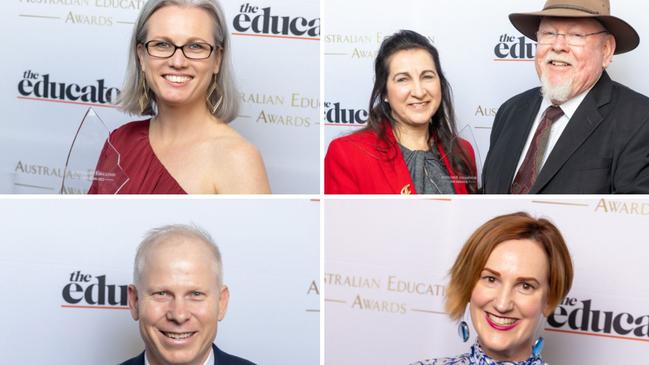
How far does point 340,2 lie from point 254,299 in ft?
3.00

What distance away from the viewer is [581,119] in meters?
2.74

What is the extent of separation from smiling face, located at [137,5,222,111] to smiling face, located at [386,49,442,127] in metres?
0.48

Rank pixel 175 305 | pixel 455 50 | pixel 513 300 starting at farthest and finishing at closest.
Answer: pixel 455 50, pixel 175 305, pixel 513 300

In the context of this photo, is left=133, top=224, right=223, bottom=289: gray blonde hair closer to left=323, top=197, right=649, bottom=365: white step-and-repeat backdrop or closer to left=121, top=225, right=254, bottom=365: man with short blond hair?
left=121, top=225, right=254, bottom=365: man with short blond hair

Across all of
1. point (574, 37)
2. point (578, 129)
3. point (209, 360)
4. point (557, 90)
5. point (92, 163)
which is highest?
point (574, 37)

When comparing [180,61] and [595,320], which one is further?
[595,320]

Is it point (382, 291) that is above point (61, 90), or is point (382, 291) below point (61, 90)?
below

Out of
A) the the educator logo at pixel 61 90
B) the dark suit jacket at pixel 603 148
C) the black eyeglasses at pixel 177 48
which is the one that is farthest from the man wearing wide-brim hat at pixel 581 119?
the the educator logo at pixel 61 90

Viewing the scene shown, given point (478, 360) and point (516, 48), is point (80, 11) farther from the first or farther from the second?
point (478, 360)

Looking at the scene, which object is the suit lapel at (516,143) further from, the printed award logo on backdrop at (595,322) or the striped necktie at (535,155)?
the printed award logo on backdrop at (595,322)

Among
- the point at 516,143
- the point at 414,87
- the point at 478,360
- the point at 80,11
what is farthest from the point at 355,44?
the point at 478,360

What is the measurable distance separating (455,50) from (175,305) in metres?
1.15

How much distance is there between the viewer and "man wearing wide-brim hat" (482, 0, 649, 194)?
8.89 feet

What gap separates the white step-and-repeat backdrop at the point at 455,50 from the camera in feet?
10.2
